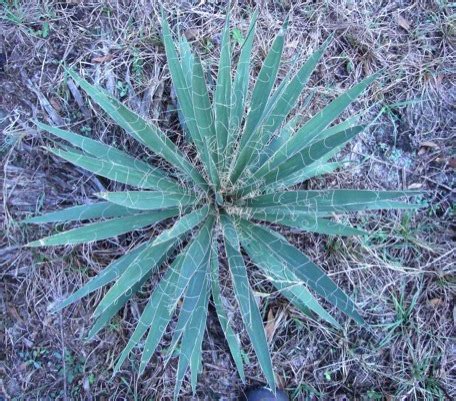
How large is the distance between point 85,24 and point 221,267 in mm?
1331

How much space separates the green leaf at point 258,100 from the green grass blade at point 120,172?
26 centimetres

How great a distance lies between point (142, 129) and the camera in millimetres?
1764

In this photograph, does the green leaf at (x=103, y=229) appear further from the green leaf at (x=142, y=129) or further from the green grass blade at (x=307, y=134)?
the green grass blade at (x=307, y=134)

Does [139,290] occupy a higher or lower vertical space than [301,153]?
lower

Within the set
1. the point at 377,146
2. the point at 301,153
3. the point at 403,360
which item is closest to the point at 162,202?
the point at 301,153

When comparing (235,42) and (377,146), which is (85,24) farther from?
(377,146)

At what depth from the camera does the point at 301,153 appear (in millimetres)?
1673

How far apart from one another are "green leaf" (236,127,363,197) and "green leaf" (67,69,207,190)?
0.66ft

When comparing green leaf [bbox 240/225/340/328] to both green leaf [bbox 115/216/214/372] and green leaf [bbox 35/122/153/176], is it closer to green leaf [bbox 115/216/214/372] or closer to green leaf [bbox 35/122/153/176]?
green leaf [bbox 115/216/214/372]

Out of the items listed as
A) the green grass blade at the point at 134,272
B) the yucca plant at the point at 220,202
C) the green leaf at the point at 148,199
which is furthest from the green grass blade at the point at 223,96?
the green grass blade at the point at 134,272

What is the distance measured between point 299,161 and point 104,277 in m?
0.85

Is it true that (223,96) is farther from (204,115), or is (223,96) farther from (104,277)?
(104,277)

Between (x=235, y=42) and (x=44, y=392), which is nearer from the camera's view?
(x=44, y=392)

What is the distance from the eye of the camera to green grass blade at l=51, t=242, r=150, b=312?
6.01ft
